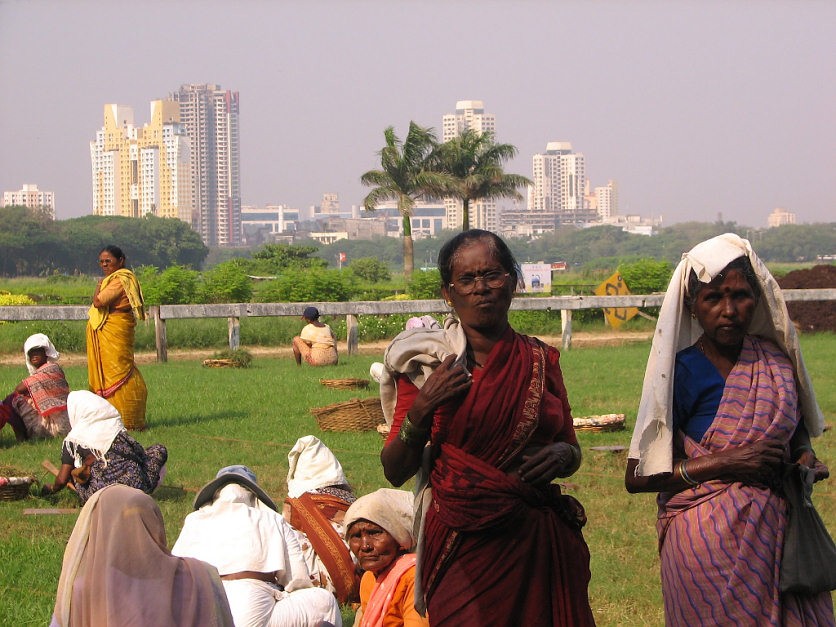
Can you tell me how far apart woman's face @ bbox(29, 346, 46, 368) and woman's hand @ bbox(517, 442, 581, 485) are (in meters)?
8.40

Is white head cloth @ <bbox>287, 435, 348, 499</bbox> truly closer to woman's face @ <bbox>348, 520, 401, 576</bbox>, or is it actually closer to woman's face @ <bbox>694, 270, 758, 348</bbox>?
woman's face @ <bbox>348, 520, 401, 576</bbox>

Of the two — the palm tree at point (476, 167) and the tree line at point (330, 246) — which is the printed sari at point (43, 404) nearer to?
the palm tree at point (476, 167)

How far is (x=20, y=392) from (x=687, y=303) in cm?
846

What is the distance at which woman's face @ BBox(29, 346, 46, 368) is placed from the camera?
10.7m

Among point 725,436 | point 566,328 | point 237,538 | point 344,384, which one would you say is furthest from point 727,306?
point 566,328

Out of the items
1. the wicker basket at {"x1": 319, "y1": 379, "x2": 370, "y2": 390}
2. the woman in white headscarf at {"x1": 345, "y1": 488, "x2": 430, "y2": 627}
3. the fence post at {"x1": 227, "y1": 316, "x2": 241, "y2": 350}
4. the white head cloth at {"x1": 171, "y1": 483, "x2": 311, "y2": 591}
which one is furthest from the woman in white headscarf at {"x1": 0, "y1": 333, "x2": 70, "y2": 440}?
the fence post at {"x1": 227, "y1": 316, "x2": 241, "y2": 350}

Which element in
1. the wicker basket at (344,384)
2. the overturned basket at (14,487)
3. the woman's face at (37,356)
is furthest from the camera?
the wicker basket at (344,384)

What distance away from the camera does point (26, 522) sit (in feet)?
24.6

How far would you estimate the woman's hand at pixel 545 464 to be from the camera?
330cm

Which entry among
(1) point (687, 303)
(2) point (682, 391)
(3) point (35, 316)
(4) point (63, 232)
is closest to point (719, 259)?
(1) point (687, 303)

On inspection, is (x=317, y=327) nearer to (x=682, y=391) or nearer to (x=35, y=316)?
(x=35, y=316)

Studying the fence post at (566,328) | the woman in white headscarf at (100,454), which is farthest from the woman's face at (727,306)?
the fence post at (566,328)

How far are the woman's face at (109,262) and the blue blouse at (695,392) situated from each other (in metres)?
8.48

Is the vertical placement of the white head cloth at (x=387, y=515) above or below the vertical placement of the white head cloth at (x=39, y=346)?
below
